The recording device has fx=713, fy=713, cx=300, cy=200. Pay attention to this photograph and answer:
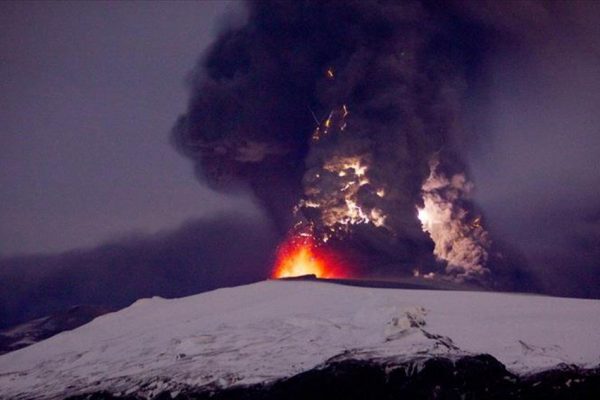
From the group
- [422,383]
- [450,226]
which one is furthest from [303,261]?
[422,383]

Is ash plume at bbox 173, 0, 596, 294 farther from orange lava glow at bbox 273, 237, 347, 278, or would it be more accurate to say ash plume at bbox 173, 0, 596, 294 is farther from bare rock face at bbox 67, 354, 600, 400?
bare rock face at bbox 67, 354, 600, 400

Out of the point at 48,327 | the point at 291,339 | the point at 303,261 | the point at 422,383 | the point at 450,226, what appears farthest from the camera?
the point at 48,327

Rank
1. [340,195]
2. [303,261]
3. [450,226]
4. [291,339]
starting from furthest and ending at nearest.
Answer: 1. [450,226]
2. [303,261]
3. [340,195]
4. [291,339]

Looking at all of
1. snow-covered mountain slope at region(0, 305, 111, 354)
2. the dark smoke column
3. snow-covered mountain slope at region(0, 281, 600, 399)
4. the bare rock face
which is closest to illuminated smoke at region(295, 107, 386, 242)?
the dark smoke column

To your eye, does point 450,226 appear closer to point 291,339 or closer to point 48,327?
point 291,339

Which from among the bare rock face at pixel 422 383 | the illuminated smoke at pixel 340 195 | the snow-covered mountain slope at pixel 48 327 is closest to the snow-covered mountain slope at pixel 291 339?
the bare rock face at pixel 422 383

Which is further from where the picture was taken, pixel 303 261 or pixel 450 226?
pixel 450 226

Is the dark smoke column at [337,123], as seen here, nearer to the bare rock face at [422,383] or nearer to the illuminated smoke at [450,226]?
the illuminated smoke at [450,226]
